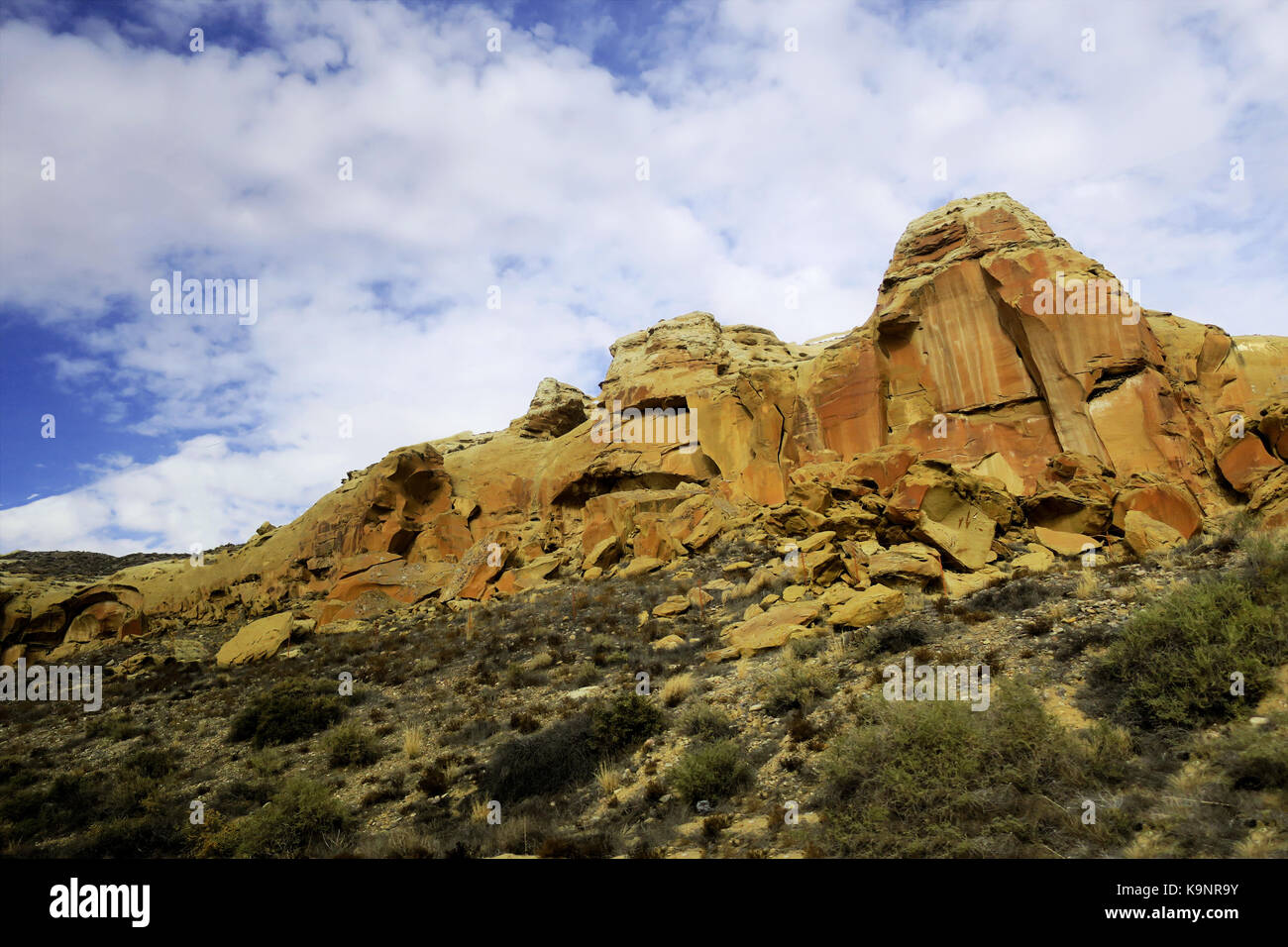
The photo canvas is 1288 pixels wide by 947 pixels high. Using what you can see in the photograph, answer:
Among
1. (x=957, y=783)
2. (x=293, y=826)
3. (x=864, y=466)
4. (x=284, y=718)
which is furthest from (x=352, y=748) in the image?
(x=864, y=466)

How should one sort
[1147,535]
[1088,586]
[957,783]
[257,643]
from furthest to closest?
[257,643] → [1147,535] → [1088,586] → [957,783]

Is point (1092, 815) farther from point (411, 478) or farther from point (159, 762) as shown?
point (411, 478)

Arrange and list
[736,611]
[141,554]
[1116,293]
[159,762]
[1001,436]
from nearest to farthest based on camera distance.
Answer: [159,762] → [736,611] → [1116,293] → [1001,436] → [141,554]

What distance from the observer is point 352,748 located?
1202 cm

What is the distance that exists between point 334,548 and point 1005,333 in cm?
3667

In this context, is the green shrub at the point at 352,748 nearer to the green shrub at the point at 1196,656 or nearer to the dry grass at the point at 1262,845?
the green shrub at the point at 1196,656

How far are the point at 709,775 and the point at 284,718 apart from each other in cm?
1177

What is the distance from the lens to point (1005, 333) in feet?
79.9

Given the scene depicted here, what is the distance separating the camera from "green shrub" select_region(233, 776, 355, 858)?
27.8 feet

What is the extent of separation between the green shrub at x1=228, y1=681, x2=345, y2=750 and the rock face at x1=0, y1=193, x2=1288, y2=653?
10.2 m

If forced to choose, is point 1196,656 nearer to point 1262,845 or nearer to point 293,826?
point 1262,845

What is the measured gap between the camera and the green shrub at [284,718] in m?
13.8
